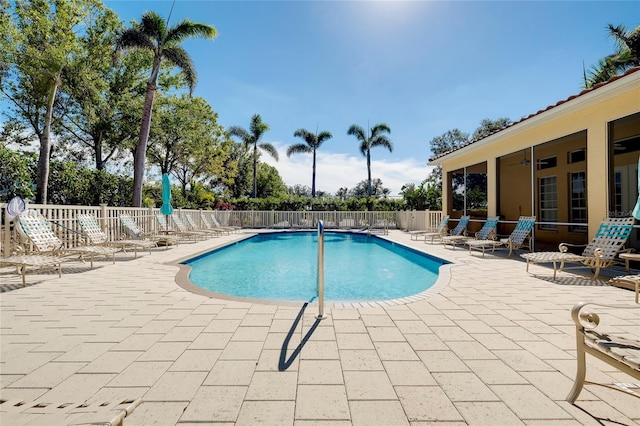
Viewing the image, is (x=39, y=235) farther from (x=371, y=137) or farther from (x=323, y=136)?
(x=371, y=137)

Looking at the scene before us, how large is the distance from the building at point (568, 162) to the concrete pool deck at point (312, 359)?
319 cm

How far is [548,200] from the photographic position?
1056 centimetres

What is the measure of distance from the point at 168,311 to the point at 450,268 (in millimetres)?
4906

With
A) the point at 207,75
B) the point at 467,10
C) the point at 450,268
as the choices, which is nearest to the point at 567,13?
the point at 467,10

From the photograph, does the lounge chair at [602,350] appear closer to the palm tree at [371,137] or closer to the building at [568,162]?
the building at [568,162]

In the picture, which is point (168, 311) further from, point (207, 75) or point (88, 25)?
point (88, 25)

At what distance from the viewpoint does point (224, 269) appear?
24.4ft

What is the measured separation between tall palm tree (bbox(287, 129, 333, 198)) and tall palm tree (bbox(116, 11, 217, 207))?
47.5 ft

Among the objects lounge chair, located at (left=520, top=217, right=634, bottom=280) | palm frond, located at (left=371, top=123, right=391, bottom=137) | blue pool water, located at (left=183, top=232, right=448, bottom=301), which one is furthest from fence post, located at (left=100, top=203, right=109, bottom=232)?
palm frond, located at (left=371, top=123, right=391, bottom=137)

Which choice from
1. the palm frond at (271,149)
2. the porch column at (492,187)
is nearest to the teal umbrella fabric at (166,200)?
the porch column at (492,187)

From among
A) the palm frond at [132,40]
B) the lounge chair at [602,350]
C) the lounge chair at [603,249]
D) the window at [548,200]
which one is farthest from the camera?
the palm frond at [132,40]

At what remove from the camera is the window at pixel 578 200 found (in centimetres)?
909

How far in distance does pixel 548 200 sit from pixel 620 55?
30.3ft

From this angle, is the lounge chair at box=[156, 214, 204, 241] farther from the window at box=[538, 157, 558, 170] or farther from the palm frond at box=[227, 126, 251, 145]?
the palm frond at box=[227, 126, 251, 145]
